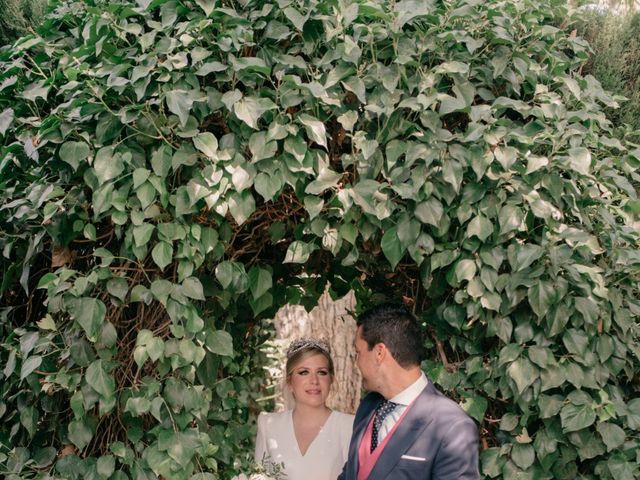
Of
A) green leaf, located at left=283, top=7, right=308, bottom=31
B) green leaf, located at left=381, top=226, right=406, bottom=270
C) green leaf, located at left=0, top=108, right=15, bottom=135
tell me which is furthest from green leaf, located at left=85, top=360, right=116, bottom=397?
green leaf, located at left=283, top=7, right=308, bottom=31

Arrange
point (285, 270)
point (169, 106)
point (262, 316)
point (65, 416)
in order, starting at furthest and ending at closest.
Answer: point (262, 316) → point (285, 270) → point (65, 416) → point (169, 106)

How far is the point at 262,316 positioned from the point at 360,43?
1.53 m

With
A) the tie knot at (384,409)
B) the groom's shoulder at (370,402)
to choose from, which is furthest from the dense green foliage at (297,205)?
the groom's shoulder at (370,402)

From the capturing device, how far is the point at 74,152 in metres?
2.42

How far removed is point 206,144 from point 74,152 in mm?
416

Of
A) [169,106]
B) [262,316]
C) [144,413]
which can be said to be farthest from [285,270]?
[169,106]

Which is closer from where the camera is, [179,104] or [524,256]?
[179,104]

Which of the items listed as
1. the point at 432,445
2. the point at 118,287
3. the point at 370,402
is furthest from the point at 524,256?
the point at 118,287

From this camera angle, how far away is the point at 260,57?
8.26ft

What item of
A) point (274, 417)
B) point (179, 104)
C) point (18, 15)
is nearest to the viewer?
point (179, 104)

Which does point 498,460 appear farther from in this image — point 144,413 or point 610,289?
point 144,413

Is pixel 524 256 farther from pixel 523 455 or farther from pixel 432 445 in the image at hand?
pixel 432 445

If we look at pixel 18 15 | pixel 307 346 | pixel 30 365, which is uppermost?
pixel 30 365

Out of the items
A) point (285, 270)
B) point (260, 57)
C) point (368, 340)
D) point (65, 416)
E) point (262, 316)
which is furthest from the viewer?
point (262, 316)
